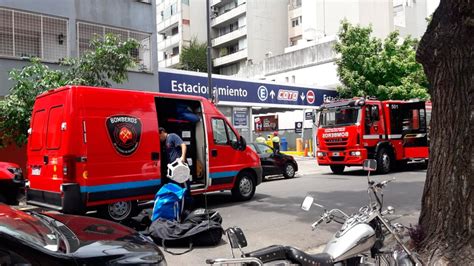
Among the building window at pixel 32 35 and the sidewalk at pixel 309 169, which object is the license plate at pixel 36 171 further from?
the sidewalk at pixel 309 169

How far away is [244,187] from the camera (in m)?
10.5

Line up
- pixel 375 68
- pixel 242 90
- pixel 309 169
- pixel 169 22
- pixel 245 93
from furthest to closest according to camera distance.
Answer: pixel 169 22, pixel 375 68, pixel 245 93, pixel 242 90, pixel 309 169

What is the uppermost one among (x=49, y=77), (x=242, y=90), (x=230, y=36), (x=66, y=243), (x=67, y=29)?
(x=230, y=36)

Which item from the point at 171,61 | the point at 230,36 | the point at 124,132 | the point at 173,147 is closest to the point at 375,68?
the point at 173,147

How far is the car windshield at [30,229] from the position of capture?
292cm

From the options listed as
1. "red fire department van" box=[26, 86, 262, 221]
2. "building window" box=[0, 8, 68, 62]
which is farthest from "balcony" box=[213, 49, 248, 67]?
"red fire department van" box=[26, 86, 262, 221]

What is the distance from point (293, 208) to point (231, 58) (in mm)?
44792

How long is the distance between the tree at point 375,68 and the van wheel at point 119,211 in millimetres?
19298

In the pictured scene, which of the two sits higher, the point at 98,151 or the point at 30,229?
the point at 98,151

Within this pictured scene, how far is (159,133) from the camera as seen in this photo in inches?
339

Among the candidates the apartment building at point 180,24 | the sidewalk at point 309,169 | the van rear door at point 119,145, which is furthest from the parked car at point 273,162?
the apartment building at point 180,24

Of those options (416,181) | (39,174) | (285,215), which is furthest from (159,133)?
(416,181)

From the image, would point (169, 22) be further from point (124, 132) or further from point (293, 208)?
point (124, 132)

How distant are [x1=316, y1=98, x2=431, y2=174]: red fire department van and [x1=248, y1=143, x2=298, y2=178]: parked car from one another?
4.85ft
